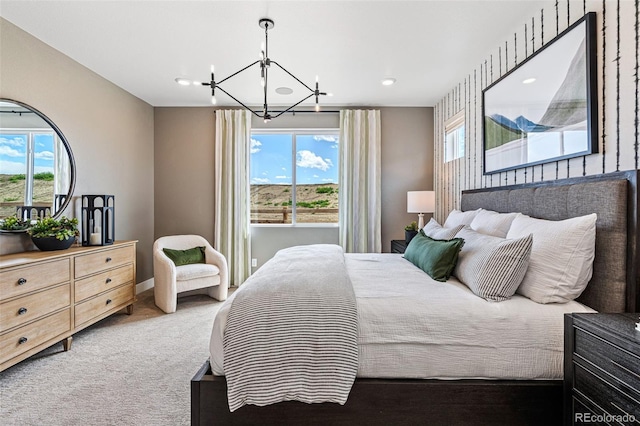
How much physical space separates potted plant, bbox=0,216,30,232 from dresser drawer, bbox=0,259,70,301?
494 mm

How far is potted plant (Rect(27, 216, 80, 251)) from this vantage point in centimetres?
256

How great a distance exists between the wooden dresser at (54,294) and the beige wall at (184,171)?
1.42m

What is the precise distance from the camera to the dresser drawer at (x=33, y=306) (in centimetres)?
201

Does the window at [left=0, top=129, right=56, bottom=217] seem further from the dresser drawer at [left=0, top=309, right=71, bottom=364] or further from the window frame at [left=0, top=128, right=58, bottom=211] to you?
the dresser drawer at [left=0, top=309, right=71, bottom=364]

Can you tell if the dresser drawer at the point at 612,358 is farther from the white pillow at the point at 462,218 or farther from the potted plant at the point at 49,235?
the potted plant at the point at 49,235

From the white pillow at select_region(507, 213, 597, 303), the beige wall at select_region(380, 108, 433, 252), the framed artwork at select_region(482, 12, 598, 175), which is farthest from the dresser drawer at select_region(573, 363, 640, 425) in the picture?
the beige wall at select_region(380, 108, 433, 252)

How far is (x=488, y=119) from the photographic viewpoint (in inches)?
114

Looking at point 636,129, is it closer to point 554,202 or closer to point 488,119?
point 554,202

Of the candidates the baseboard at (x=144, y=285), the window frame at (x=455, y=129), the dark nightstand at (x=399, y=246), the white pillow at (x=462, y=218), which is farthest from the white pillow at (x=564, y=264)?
the baseboard at (x=144, y=285)

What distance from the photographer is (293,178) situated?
4711 mm

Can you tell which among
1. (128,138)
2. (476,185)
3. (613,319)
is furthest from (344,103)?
(613,319)

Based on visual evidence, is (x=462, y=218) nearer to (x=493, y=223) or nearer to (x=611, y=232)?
(x=493, y=223)

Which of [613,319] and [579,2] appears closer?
[613,319]

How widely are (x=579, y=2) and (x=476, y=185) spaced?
1692 millimetres
